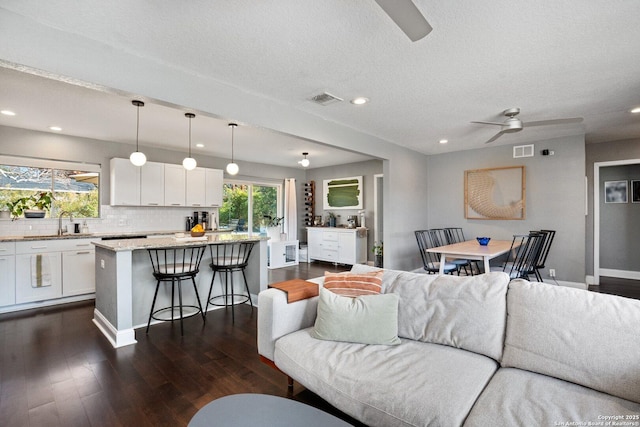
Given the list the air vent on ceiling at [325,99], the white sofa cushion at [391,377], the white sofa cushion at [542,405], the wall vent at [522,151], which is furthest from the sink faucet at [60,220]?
the wall vent at [522,151]

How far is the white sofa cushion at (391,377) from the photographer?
4.34 feet

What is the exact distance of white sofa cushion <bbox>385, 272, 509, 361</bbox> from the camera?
5.74 ft

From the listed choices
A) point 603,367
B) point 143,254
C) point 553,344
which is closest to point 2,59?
point 143,254

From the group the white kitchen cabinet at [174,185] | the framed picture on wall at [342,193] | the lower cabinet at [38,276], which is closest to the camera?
the lower cabinet at [38,276]

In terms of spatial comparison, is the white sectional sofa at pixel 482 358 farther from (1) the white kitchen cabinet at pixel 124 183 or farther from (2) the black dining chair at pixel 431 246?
(1) the white kitchen cabinet at pixel 124 183

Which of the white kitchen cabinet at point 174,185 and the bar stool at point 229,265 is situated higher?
the white kitchen cabinet at point 174,185

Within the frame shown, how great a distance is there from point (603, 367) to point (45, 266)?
580 cm

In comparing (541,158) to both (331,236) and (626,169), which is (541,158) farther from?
(331,236)

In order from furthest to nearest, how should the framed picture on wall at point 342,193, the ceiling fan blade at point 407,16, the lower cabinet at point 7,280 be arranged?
the framed picture on wall at point 342,193
the lower cabinet at point 7,280
the ceiling fan blade at point 407,16

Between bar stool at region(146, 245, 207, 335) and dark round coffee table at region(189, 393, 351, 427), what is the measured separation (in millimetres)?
2172

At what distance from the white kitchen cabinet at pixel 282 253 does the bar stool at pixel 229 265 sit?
99.5 inches

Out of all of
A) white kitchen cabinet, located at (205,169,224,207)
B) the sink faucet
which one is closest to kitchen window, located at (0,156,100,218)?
the sink faucet

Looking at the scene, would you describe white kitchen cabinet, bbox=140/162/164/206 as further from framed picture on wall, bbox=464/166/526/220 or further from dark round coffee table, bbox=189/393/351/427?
framed picture on wall, bbox=464/166/526/220

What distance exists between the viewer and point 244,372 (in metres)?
2.46
